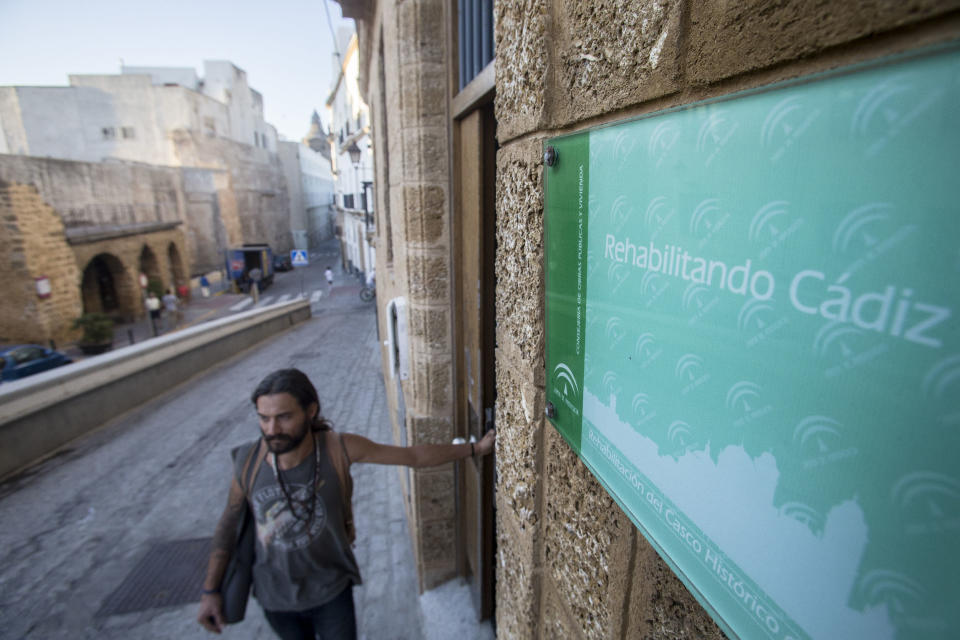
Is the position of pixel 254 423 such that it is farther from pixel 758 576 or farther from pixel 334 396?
pixel 758 576

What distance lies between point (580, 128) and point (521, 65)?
1.16ft

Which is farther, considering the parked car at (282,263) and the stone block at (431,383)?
the parked car at (282,263)

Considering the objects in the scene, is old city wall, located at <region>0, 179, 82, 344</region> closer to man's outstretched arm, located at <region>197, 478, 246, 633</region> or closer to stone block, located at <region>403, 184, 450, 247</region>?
man's outstretched arm, located at <region>197, 478, 246, 633</region>

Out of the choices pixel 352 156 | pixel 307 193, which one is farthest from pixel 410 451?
pixel 307 193

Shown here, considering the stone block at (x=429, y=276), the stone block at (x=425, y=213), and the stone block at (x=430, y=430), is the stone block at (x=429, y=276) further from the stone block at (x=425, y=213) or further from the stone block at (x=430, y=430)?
the stone block at (x=430, y=430)

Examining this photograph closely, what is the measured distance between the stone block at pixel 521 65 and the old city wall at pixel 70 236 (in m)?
17.4

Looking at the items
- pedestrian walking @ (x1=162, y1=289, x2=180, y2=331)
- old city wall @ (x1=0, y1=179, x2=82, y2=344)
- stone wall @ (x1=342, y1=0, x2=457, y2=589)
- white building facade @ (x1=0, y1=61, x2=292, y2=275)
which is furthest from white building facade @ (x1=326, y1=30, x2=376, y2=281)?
stone wall @ (x1=342, y1=0, x2=457, y2=589)

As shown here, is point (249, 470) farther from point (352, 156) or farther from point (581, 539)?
point (352, 156)

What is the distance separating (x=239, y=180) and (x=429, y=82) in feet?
115

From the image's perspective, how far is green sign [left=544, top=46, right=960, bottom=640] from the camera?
373 mm

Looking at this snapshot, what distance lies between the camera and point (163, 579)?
13.2ft

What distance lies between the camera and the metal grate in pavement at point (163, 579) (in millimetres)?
3777

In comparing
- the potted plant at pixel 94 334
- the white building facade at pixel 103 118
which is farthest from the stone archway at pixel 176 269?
the white building facade at pixel 103 118

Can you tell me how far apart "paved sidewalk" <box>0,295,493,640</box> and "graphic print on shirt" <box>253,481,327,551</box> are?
66.1 inches
